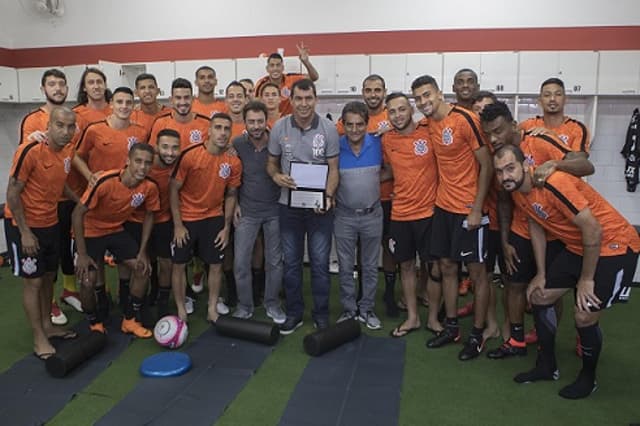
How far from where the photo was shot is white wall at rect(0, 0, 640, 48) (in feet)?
17.2

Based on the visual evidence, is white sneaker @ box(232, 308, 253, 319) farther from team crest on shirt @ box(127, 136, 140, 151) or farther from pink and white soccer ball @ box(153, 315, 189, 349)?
team crest on shirt @ box(127, 136, 140, 151)

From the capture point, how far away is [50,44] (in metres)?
6.53

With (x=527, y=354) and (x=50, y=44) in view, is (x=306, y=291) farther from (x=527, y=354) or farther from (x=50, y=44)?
(x=50, y=44)

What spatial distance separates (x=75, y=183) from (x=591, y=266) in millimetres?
3358

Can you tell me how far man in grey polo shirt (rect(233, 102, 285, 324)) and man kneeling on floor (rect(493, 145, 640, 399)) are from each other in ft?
5.27

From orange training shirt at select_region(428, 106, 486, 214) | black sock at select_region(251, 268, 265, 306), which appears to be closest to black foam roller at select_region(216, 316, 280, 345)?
black sock at select_region(251, 268, 265, 306)

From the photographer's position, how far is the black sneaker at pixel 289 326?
366cm

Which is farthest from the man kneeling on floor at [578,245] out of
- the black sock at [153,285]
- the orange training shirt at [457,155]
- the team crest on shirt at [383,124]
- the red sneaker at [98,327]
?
the red sneaker at [98,327]

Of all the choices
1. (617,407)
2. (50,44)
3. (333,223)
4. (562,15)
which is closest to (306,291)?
(333,223)

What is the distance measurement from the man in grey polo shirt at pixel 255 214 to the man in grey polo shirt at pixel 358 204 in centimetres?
46

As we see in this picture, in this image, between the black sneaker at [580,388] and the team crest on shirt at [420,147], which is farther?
the team crest on shirt at [420,147]

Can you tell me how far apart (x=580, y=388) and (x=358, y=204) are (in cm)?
166

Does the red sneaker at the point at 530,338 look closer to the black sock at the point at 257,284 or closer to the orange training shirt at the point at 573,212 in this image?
the orange training shirt at the point at 573,212

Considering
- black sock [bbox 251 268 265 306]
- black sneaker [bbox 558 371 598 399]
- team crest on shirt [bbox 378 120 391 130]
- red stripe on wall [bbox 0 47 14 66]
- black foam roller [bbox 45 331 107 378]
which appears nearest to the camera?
black sneaker [bbox 558 371 598 399]
